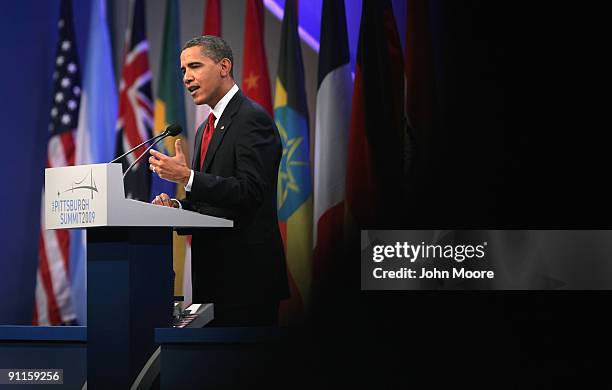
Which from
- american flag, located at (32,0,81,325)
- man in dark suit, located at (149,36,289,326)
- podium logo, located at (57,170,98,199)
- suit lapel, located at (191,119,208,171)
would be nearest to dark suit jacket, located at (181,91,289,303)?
man in dark suit, located at (149,36,289,326)

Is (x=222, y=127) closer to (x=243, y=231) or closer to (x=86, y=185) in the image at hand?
(x=243, y=231)

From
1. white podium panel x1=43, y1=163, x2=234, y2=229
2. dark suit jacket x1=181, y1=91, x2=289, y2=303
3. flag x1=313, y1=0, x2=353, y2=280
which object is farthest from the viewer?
flag x1=313, y1=0, x2=353, y2=280

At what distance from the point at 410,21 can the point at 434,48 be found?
284 millimetres

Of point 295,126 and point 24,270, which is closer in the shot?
point 295,126

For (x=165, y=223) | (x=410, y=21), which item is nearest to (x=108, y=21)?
(x=410, y=21)

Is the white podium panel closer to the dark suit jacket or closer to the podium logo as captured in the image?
the podium logo

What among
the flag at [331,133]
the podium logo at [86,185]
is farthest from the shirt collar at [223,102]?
the flag at [331,133]

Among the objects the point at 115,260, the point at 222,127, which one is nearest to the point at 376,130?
the point at 222,127

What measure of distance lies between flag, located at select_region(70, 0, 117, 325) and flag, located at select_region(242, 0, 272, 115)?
892mm

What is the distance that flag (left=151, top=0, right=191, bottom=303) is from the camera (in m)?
5.42

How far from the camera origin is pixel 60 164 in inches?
213

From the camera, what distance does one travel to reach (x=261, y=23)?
5484 millimetres

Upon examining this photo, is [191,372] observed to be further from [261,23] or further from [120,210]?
[261,23]

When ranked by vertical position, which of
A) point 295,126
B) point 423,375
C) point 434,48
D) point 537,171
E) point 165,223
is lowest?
point 423,375
